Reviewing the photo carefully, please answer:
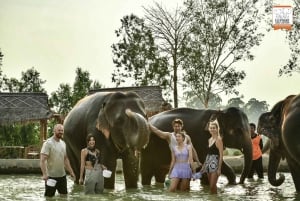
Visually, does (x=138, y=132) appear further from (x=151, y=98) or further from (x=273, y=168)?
(x=151, y=98)

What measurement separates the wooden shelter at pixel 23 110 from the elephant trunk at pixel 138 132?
19.3 meters

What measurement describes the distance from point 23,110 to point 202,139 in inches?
763

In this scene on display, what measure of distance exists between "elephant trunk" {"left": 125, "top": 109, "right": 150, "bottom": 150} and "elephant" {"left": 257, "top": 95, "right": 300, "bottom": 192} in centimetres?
254

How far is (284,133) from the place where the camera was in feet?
37.0

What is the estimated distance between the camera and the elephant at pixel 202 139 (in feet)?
48.2

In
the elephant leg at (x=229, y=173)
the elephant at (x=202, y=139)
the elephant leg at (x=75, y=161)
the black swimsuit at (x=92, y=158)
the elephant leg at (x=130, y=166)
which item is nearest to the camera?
the black swimsuit at (x=92, y=158)

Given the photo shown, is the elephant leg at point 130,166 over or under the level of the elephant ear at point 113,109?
under

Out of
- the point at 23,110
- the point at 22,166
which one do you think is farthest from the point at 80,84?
the point at 22,166

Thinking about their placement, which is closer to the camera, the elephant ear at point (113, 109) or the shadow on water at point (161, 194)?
the shadow on water at point (161, 194)

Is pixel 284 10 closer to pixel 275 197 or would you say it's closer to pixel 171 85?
pixel 171 85

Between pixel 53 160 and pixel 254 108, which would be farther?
pixel 254 108


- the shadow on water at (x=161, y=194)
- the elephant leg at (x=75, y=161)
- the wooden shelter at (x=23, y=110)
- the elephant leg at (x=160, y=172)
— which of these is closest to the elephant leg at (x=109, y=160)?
the shadow on water at (x=161, y=194)

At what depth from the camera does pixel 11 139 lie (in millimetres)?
41438

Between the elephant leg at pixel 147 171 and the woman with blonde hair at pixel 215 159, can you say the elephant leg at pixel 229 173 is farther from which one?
the woman with blonde hair at pixel 215 159
